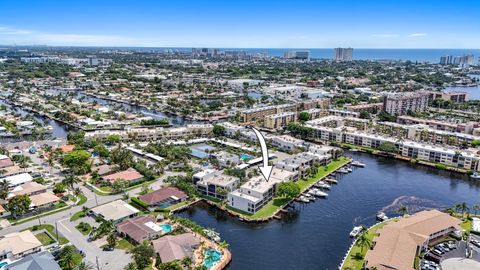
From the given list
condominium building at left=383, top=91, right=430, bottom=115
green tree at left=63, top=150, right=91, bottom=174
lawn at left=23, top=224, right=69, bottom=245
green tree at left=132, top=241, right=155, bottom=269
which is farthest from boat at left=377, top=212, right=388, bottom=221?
condominium building at left=383, top=91, right=430, bottom=115

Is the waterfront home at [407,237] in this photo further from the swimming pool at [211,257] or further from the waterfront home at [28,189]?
the waterfront home at [28,189]

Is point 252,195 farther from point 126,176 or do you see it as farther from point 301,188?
point 126,176

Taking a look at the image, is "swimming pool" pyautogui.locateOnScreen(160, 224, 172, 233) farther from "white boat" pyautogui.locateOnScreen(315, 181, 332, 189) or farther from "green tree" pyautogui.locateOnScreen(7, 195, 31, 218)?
"white boat" pyautogui.locateOnScreen(315, 181, 332, 189)

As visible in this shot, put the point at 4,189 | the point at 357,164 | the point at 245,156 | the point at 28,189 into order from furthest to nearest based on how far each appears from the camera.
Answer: the point at 357,164 < the point at 245,156 < the point at 28,189 < the point at 4,189

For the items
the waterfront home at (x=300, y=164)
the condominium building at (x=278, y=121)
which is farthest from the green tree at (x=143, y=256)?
the condominium building at (x=278, y=121)

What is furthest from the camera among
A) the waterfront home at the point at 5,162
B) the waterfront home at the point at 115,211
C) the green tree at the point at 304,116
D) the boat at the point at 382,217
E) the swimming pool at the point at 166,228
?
the green tree at the point at 304,116

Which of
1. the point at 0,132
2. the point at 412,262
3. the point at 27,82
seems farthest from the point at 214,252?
the point at 27,82

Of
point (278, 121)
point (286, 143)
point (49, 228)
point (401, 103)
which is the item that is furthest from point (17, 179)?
point (401, 103)
